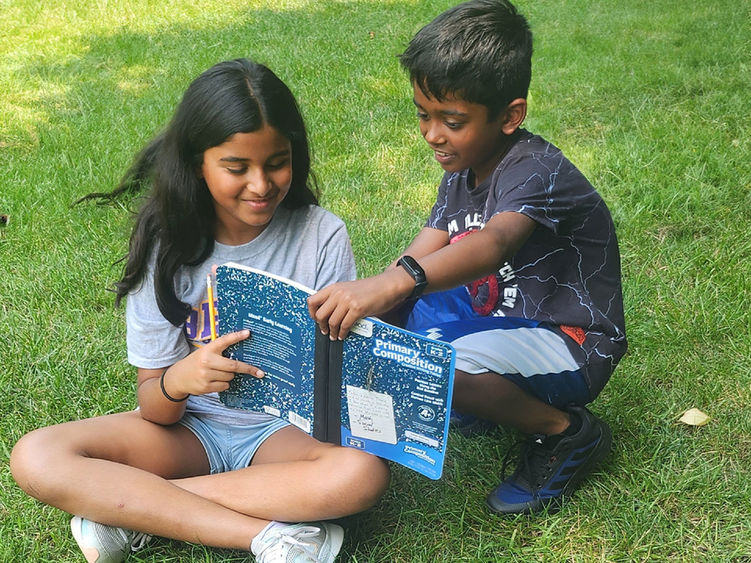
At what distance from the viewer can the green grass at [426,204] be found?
2.02 metres

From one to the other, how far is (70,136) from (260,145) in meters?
2.78

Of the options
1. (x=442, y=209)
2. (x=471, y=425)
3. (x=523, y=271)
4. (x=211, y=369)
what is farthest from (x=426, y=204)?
(x=211, y=369)

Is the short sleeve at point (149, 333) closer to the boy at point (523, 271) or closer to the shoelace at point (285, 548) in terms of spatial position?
the shoelace at point (285, 548)

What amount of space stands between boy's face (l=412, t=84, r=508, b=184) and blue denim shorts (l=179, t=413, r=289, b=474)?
2.59 feet

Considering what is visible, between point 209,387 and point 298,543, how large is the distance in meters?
0.39

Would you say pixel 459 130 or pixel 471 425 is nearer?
pixel 459 130

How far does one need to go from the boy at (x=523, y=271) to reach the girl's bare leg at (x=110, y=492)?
0.63 metres

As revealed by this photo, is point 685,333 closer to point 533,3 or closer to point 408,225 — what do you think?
point 408,225

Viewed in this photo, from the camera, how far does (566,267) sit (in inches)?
79.9

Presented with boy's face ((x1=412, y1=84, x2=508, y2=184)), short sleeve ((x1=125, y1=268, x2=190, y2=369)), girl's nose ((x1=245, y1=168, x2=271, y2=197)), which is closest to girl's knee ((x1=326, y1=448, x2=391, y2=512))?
short sleeve ((x1=125, y1=268, x2=190, y2=369))

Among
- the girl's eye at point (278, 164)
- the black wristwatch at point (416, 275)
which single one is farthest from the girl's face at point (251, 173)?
the black wristwatch at point (416, 275)

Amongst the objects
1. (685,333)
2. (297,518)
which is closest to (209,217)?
(297,518)

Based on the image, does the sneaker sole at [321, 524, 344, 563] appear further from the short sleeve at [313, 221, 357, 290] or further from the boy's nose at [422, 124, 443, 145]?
the boy's nose at [422, 124, 443, 145]

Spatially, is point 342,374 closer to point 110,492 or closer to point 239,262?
point 239,262
